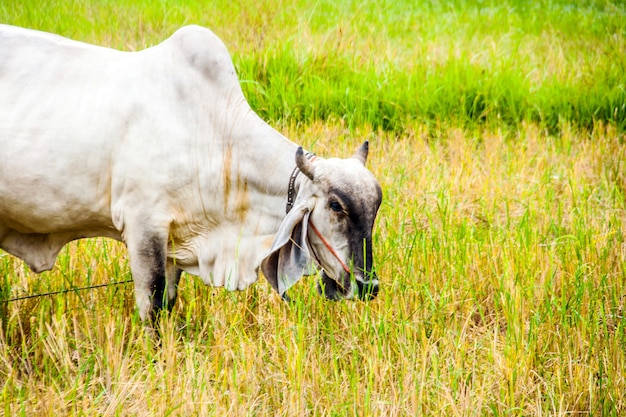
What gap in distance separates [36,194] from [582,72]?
5156 mm

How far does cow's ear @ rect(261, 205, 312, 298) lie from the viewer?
10.0 feet

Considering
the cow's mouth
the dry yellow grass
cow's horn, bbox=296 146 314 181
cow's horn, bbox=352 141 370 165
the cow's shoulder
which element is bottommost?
the dry yellow grass

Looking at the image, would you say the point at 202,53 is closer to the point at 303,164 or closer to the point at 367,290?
the point at 303,164

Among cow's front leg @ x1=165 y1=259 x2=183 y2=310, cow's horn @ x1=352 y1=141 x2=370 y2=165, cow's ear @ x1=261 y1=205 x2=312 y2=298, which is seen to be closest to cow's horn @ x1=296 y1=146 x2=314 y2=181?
cow's ear @ x1=261 y1=205 x2=312 y2=298

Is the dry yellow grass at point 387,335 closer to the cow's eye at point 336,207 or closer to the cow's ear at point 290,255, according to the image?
the cow's ear at point 290,255

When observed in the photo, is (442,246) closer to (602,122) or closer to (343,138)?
(343,138)

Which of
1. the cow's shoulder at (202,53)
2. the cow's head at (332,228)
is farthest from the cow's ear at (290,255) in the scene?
the cow's shoulder at (202,53)

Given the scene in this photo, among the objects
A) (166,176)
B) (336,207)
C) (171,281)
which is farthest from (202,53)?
(171,281)

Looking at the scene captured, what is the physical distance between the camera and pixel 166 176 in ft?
10.2

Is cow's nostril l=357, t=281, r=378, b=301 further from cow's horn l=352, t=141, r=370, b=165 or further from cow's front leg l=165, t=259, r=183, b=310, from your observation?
cow's front leg l=165, t=259, r=183, b=310

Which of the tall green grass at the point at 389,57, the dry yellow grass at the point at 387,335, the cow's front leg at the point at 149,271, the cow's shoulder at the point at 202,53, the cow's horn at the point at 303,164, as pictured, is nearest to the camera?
the dry yellow grass at the point at 387,335

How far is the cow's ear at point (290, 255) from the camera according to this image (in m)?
3.05

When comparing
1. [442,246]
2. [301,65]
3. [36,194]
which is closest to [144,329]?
[36,194]

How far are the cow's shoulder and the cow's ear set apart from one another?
69 cm
